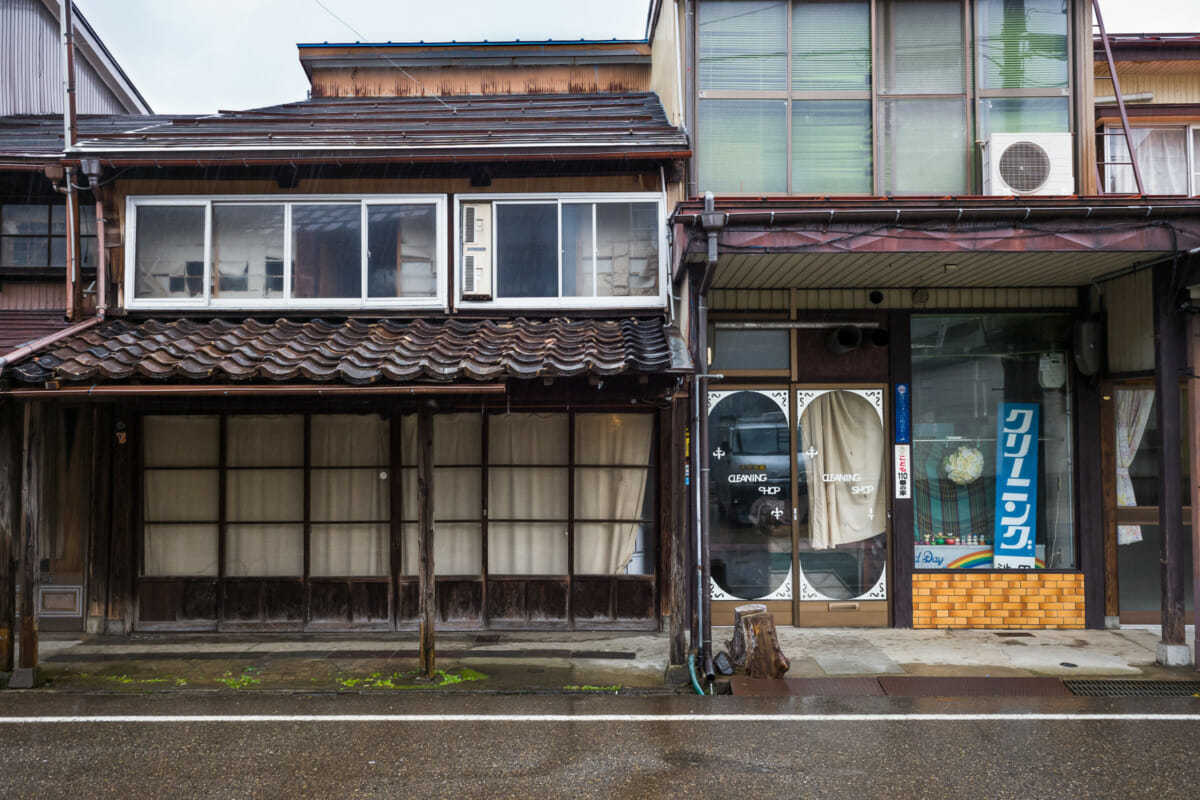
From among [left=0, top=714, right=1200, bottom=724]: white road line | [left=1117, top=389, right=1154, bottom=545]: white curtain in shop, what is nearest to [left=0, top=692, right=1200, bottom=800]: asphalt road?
[left=0, top=714, right=1200, bottom=724]: white road line

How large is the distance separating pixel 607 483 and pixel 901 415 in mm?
3579

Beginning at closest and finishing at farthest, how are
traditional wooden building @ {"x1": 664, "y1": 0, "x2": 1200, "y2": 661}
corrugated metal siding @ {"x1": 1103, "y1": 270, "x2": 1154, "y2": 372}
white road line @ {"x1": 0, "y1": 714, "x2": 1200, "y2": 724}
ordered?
white road line @ {"x1": 0, "y1": 714, "x2": 1200, "y2": 724}, corrugated metal siding @ {"x1": 1103, "y1": 270, "x2": 1154, "y2": 372}, traditional wooden building @ {"x1": 664, "y1": 0, "x2": 1200, "y2": 661}

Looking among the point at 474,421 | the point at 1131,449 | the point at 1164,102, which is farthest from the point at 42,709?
the point at 1164,102

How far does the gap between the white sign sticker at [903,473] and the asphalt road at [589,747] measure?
2.79 metres

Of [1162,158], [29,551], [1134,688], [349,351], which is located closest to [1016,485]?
[1134,688]

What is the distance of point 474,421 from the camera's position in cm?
948

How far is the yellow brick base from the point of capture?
360 inches

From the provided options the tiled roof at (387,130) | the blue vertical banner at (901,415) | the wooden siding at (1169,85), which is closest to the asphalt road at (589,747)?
the blue vertical banner at (901,415)

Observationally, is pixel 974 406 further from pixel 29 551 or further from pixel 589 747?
pixel 29 551

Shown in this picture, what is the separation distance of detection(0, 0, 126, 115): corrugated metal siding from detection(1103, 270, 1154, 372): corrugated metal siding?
14.6 metres

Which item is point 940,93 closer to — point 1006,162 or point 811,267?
point 1006,162

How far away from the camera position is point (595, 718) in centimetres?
652

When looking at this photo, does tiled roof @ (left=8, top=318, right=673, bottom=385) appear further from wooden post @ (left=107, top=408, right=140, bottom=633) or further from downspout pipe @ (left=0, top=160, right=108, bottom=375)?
wooden post @ (left=107, top=408, right=140, bottom=633)

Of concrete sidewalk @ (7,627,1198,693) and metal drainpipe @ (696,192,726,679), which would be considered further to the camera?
metal drainpipe @ (696,192,726,679)
